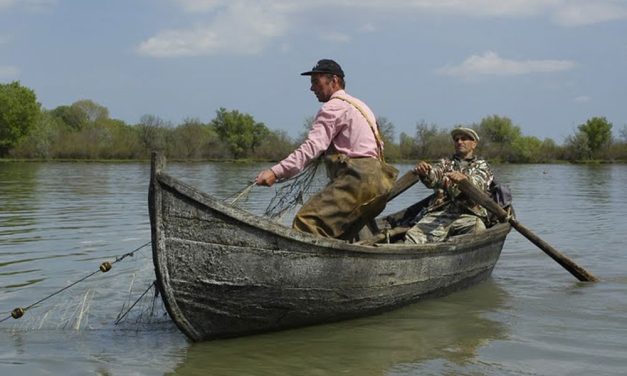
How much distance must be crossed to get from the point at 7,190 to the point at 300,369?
19.6 m

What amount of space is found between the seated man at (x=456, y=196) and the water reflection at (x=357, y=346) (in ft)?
4.84

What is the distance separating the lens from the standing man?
21.5ft

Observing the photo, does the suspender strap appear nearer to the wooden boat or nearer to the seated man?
the wooden boat

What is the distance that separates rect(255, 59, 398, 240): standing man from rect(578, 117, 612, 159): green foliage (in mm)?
66939

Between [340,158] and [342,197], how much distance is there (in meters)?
0.34

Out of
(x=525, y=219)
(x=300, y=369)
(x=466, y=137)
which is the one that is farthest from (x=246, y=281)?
(x=525, y=219)

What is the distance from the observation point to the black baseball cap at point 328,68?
22.2 ft

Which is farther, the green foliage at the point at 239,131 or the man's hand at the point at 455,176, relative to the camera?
the green foliage at the point at 239,131

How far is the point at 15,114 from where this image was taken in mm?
62188

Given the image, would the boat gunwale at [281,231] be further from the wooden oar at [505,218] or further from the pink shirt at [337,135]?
the wooden oar at [505,218]

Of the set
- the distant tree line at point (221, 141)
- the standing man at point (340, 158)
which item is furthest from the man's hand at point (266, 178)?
the distant tree line at point (221, 141)

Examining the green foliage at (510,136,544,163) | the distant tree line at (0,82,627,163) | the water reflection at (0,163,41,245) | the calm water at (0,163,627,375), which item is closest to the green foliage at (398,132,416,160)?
the distant tree line at (0,82,627,163)

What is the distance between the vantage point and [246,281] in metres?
5.99

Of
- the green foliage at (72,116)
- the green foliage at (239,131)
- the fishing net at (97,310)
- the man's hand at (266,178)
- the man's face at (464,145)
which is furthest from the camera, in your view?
the green foliage at (72,116)
